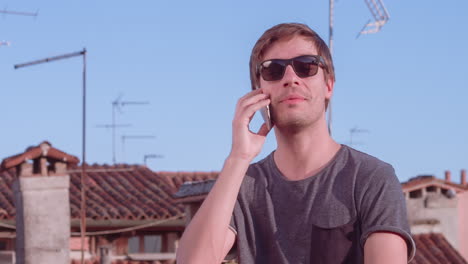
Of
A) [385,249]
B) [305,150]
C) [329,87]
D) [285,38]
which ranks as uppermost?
[285,38]

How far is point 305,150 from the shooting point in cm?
322

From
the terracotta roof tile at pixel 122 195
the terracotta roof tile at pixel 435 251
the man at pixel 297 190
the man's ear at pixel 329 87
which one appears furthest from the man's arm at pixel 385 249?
the terracotta roof tile at pixel 435 251

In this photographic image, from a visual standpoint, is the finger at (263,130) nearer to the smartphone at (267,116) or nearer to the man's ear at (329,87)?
the smartphone at (267,116)

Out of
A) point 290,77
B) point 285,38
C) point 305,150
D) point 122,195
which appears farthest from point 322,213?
point 122,195

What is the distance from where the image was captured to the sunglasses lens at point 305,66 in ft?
10.4

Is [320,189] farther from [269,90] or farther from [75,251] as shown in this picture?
[75,251]

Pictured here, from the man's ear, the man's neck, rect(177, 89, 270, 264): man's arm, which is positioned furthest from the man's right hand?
the man's ear

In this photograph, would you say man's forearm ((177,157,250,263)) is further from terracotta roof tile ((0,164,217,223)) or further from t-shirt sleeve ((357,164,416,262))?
terracotta roof tile ((0,164,217,223))

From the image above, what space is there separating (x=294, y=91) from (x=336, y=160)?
298 millimetres

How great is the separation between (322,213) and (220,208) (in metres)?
0.34

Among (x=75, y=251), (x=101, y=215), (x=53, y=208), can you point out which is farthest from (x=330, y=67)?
(x=75, y=251)

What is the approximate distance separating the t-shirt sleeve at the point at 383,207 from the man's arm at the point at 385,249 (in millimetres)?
18

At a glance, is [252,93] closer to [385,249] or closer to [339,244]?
[339,244]

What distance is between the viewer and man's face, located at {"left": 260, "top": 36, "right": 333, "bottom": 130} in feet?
10.2
